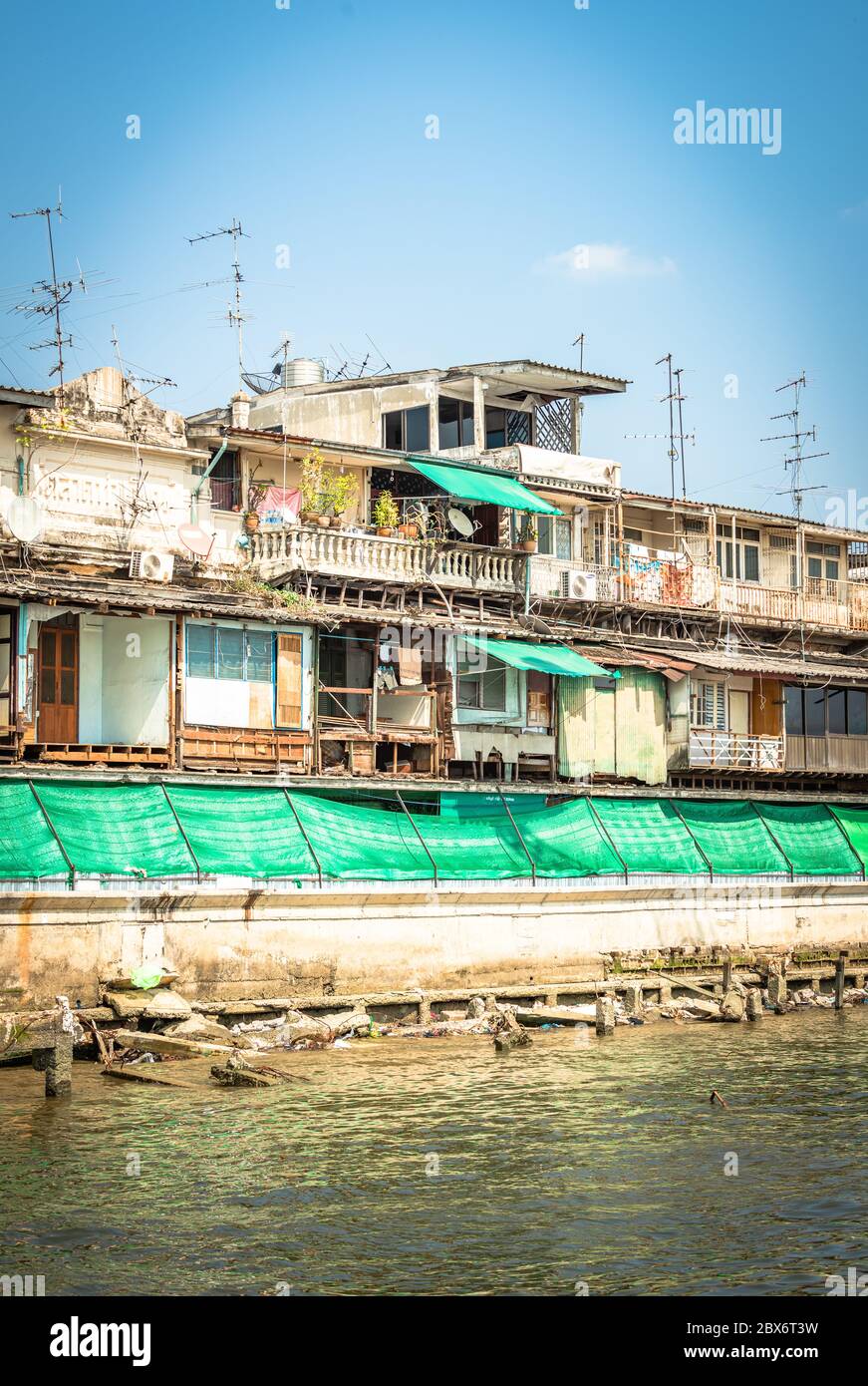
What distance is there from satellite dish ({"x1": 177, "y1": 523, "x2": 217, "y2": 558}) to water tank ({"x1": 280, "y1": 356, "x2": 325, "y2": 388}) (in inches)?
414

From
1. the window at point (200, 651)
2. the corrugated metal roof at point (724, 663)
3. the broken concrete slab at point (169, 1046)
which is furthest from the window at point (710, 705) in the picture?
the broken concrete slab at point (169, 1046)

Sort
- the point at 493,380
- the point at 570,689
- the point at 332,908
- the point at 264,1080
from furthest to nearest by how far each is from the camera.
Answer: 1. the point at 493,380
2. the point at 570,689
3. the point at 332,908
4. the point at 264,1080

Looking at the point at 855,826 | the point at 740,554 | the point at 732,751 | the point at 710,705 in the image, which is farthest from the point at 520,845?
the point at 740,554

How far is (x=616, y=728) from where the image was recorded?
1715 inches

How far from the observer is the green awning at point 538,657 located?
130ft

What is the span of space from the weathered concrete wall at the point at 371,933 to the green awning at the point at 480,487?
10.2 metres

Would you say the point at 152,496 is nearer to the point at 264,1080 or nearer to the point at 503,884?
the point at 503,884

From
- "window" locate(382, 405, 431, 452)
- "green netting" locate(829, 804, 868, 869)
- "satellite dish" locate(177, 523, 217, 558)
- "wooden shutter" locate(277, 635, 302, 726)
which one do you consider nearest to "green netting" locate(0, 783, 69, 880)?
"wooden shutter" locate(277, 635, 302, 726)

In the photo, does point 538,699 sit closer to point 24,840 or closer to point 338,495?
point 338,495

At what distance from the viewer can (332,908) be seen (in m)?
34.3

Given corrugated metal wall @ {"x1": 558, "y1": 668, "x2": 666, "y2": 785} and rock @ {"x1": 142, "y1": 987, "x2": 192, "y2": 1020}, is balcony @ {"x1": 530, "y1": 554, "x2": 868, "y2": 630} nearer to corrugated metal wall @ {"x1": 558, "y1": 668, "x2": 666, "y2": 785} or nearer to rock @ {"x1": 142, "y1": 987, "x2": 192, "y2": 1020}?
corrugated metal wall @ {"x1": 558, "y1": 668, "x2": 666, "y2": 785}

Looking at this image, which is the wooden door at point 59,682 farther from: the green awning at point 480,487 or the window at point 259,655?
the green awning at point 480,487
